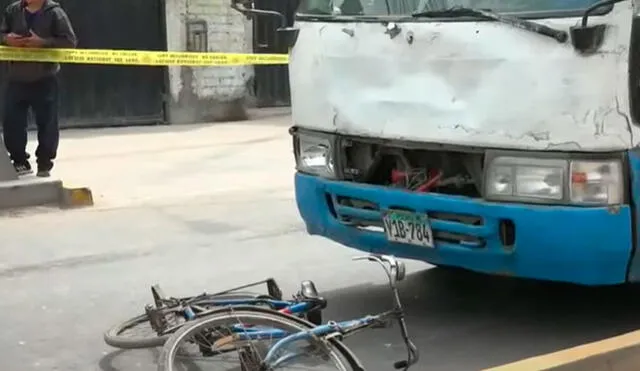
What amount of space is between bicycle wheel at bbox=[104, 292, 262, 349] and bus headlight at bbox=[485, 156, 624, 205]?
1.28 metres

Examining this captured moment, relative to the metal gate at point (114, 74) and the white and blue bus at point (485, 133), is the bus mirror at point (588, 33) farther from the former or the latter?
the metal gate at point (114, 74)

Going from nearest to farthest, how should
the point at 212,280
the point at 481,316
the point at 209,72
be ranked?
the point at 481,316 → the point at 212,280 → the point at 209,72

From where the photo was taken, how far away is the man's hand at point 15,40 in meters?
9.52

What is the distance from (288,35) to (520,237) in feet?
6.23

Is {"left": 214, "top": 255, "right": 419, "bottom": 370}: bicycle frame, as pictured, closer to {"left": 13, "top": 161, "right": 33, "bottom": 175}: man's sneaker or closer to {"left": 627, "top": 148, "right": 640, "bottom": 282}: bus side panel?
{"left": 627, "top": 148, "right": 640, "bottom": 282}: bus side panel

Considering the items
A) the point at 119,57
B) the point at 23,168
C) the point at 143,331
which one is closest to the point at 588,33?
the point at 143,331

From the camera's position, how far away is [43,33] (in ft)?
31.7

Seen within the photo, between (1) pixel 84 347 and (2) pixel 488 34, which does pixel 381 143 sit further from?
(1) pixel 84 347

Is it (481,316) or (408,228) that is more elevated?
(408,228)

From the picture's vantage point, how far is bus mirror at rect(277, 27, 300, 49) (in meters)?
6.06

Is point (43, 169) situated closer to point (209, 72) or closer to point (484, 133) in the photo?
→ point (484, 133)

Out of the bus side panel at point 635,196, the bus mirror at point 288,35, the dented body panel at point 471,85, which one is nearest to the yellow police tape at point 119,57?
the bus mirror at point 288,35

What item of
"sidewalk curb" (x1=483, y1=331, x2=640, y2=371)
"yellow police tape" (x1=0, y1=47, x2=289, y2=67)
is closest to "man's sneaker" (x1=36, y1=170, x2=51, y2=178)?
"yellow police tape" (x1=0, y1=47, x2=289, y2=67)

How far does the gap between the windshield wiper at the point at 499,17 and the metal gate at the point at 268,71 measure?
11.6m
